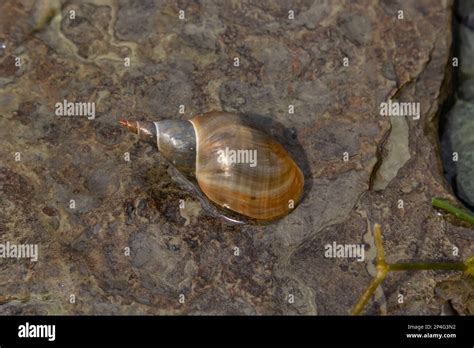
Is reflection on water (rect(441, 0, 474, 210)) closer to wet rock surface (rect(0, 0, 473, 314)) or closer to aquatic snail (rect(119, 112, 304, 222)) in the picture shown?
wet rock surface (rect(0, 0, 473, 314))

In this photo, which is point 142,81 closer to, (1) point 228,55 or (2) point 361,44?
(1) point 228,55

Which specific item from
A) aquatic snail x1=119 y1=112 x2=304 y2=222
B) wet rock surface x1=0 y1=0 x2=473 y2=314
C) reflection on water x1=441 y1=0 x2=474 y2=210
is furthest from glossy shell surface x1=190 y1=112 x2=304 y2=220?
reflection on water x1=441 y1=0 x2=474 y2=210

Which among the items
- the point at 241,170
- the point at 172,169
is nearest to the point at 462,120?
the point at 241,170

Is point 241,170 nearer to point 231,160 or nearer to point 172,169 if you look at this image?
point 231,160

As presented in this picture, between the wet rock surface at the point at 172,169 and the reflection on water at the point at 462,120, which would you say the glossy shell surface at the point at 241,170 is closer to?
the wet rock surface at the point at 172,169

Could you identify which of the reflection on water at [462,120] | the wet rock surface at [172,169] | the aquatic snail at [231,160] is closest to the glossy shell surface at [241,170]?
the aquatic snail at [231,160]

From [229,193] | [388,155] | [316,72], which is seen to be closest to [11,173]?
[229,193]
